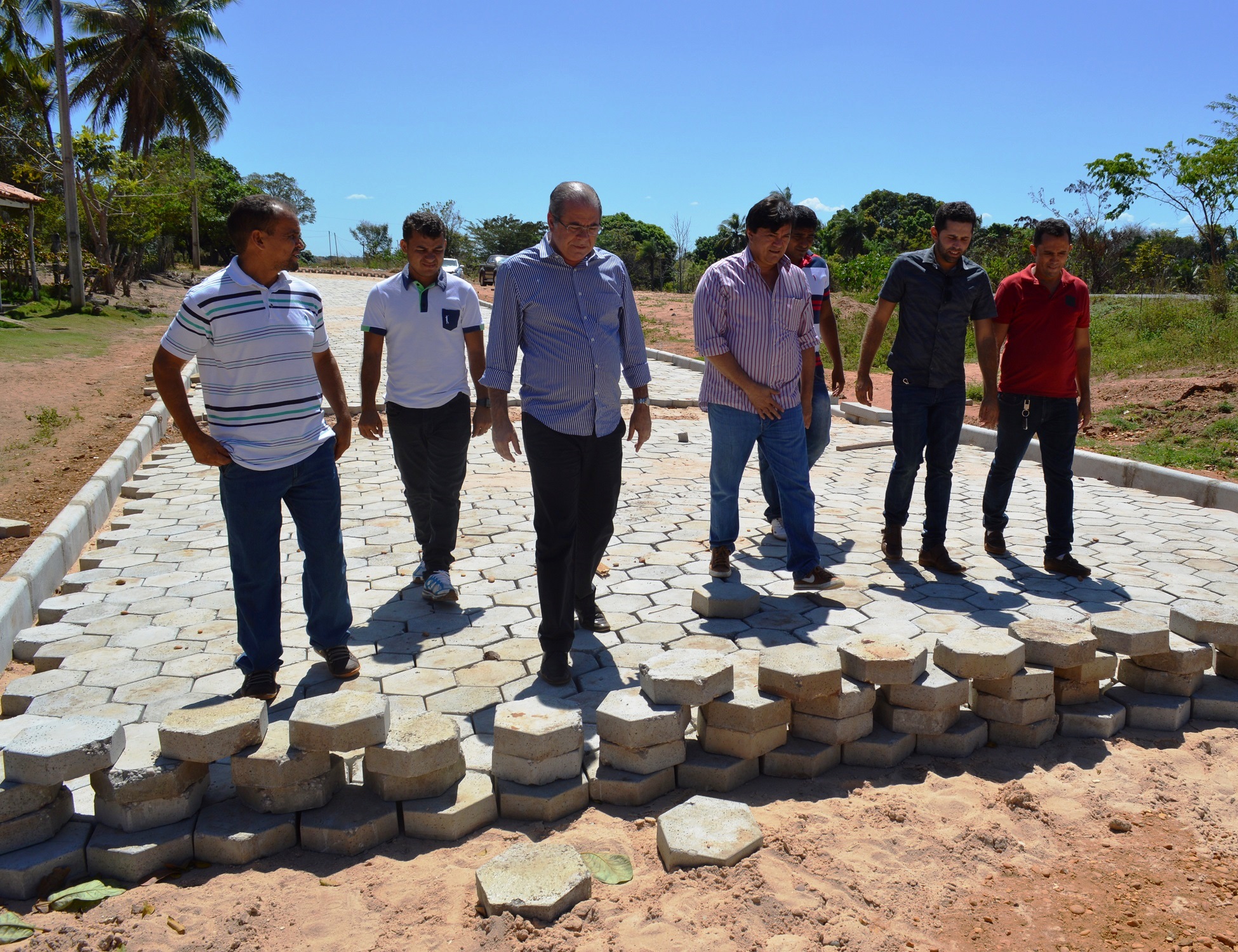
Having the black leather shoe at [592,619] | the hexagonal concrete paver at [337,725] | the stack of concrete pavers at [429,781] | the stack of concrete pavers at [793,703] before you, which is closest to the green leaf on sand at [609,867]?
the stack of concrete pavers at [429,781]

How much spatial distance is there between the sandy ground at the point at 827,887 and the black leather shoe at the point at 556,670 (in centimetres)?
86

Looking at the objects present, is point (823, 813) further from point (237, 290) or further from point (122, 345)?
point (122, 345)

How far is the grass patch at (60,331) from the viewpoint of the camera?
16.2 metres

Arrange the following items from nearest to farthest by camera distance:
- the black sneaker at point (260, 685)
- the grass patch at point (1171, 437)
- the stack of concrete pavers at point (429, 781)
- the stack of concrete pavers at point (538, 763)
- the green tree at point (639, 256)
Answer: the stack of concrete pavers at point (429, 781) < the stack of concrete pavers at point (538, 763) < the black sneaker at point (260, 685) < the grass patch at point (1171, 437) < the green tree at point (639, 256)

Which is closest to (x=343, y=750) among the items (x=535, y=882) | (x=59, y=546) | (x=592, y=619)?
(x=535, y=882)

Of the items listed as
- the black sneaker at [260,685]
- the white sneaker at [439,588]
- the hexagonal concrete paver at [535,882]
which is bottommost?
the hexagonal concrete paver at [535,882]

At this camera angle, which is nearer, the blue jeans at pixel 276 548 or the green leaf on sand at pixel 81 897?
the green leaf on sand at pixel 81 897

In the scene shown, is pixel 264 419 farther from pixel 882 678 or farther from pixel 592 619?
pixel 882 678

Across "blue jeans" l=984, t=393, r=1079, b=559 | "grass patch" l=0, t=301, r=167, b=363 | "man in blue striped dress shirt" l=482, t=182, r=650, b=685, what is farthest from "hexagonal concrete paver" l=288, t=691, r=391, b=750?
"grass patch" l=0, t=301, r=167, b=363

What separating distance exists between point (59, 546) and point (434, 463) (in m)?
2.53

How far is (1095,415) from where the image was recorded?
11.0 m

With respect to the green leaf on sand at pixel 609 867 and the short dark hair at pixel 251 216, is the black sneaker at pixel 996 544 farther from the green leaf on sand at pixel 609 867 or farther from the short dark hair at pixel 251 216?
the short dark hair at pixel 251 216

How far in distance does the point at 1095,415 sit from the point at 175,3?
37.5 m

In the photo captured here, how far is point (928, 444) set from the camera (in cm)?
547
